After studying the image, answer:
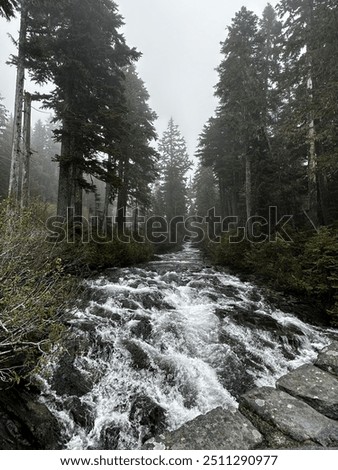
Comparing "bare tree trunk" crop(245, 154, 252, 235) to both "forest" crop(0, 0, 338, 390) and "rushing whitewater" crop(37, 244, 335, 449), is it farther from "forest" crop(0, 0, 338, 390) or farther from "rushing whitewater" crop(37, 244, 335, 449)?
"rushing whitewater" crop(37, 244, 335, 449)

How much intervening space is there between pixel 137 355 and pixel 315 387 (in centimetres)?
330

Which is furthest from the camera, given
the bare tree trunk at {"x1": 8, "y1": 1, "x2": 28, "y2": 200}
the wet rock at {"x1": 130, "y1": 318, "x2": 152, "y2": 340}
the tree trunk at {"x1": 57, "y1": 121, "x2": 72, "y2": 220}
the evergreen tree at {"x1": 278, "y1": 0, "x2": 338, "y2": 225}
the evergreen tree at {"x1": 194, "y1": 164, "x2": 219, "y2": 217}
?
the evergreen tree at {"x1": 194, "y1": 164, "x2": 219, "y2": 217}

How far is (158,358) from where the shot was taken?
16.2ft

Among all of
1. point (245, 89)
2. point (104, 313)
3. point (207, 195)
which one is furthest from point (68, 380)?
point (207, 195)

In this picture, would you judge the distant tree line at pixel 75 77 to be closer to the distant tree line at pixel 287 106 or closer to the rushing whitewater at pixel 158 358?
the rushing whitewater at pixel 158 358

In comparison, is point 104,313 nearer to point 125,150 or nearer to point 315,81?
point 125,150

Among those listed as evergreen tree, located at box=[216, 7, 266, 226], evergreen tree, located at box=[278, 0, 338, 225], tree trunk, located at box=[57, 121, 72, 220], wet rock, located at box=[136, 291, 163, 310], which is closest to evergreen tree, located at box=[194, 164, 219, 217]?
evergreen tree, located at box=[216, 7, 266, 226]

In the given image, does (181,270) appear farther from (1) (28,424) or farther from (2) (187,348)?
(1) (28,424)

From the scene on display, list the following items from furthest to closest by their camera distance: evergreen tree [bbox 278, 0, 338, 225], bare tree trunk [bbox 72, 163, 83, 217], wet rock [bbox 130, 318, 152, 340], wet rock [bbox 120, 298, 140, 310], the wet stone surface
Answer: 1. bare tree trunk [bbox 72, 163, 83, 217]
2. evergreen tree [bbox 278, 0, 338, 225]
3. wet rock [bbox 120, 298, 140, 310]
4. wet rock [bbox 130, 318, 152, 340]
5. the wet stone surface

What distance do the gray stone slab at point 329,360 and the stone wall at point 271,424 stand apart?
1.71 feet

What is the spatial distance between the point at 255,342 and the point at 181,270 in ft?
21.9

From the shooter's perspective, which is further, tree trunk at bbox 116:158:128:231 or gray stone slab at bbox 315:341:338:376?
tree trunk at bbox 116:158:128:231

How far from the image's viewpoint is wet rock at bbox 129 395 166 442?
139 inches

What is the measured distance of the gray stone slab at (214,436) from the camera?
2.62m
